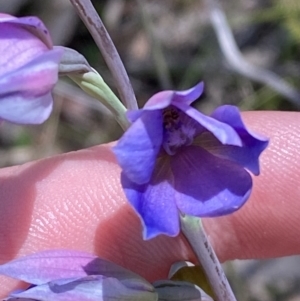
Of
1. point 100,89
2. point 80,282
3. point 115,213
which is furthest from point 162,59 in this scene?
point 80,282

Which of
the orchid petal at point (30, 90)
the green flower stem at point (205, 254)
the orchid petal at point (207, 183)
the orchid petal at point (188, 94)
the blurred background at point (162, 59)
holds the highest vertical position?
the orchid petal at point (30, 90)

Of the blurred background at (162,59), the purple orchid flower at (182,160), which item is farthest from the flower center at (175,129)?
the blurred background at (162,59)

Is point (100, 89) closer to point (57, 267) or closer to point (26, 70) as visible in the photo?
point (26, 70)

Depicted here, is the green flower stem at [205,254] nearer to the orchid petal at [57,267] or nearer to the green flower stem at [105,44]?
the orchid petal at [57,267]

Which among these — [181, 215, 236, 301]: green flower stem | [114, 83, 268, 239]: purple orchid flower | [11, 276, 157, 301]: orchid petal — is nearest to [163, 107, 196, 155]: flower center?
[114, 83, 268, 239]: purple orchid flower

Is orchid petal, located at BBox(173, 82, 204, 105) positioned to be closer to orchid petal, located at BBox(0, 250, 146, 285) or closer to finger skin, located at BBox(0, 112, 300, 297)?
orchid petal, located at BBox(0, 250, 146, 285)
